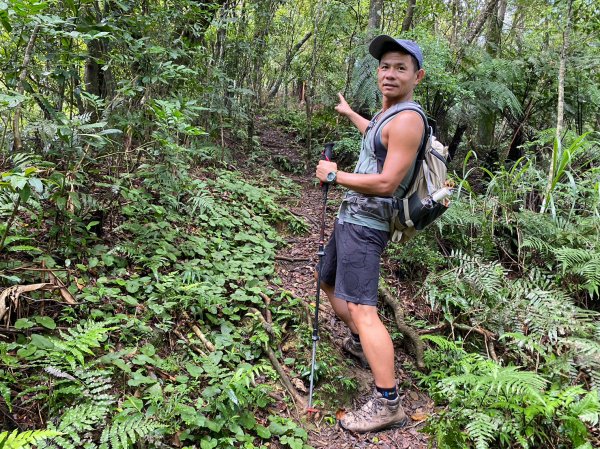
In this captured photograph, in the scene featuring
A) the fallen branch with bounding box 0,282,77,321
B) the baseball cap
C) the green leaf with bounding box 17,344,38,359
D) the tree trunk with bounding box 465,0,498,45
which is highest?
the tree trunk with bounding box 465,0,498,45

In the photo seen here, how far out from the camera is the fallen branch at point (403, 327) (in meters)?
3.46

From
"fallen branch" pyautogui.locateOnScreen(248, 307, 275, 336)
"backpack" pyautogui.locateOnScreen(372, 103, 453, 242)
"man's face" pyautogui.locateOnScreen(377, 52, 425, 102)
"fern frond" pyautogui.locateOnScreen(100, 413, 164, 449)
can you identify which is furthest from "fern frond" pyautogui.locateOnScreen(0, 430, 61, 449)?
"man's face" pyautogui.locateOnScreen(377, 52, 425, 102)

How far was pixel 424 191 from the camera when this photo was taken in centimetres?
280

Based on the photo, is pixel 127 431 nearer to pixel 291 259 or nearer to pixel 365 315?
pixel 365 315

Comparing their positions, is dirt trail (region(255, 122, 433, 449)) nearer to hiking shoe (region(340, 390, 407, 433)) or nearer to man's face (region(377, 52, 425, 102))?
hiking shoe (region(340, 390, 407, 433))

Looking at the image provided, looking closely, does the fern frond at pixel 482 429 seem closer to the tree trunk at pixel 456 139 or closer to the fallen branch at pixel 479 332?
the fallen branch at pixel 479 332

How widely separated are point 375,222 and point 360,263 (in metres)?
0.32

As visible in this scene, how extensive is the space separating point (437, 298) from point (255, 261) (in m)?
1.98

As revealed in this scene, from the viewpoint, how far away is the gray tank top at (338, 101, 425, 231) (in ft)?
9.12

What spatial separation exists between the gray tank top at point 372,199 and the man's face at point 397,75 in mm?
122

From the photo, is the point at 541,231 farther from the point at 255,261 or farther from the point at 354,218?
the point at 255,261

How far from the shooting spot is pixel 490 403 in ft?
8.49

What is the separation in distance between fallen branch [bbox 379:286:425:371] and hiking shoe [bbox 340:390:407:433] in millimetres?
728

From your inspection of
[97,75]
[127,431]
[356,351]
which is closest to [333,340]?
[356,351]
